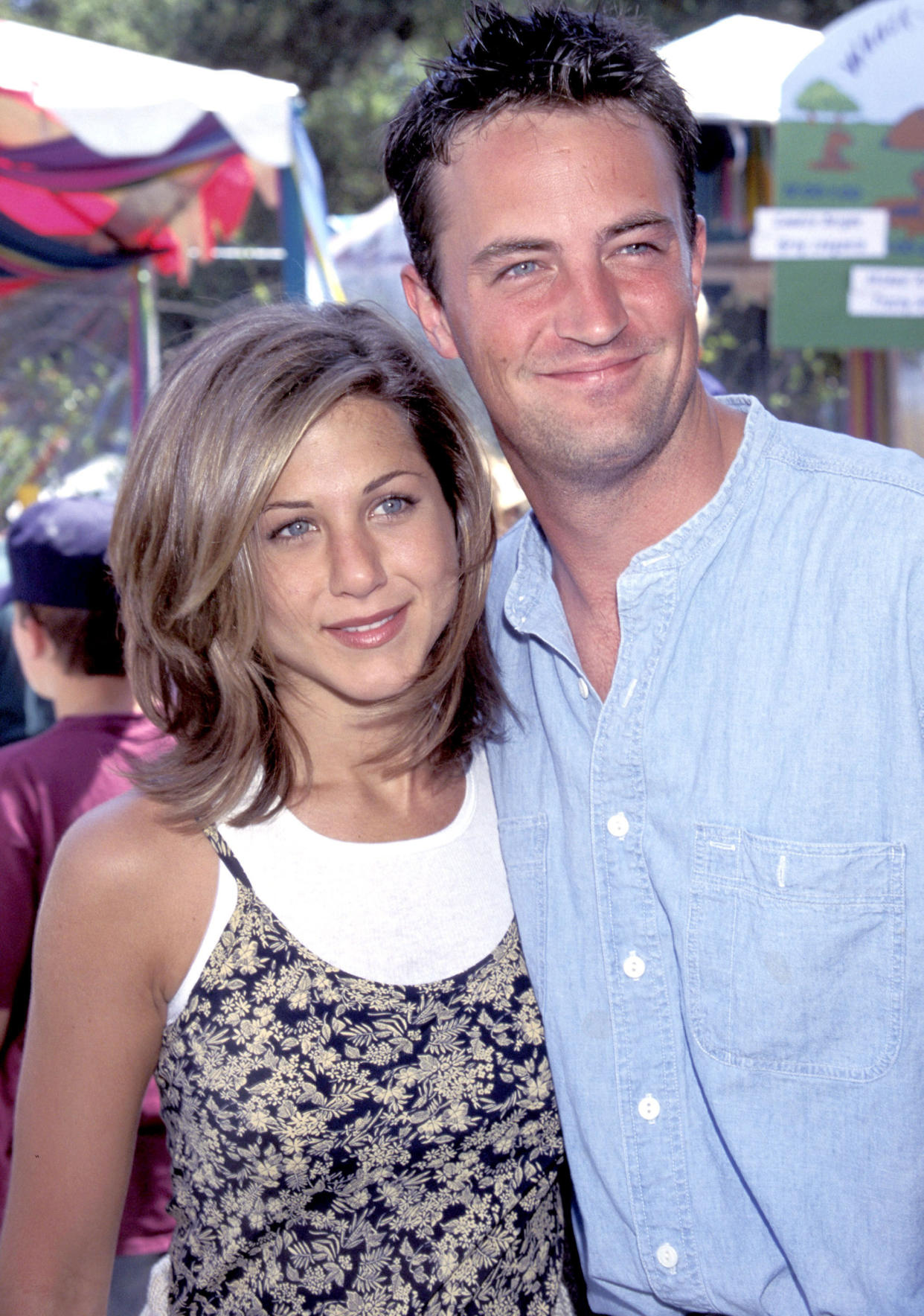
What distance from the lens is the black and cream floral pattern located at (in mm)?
1574

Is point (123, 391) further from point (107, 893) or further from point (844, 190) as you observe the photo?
point (107, 893)

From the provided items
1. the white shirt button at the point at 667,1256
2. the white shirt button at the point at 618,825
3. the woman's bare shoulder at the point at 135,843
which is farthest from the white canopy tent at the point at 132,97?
the white shirt button at the point at 667,1256

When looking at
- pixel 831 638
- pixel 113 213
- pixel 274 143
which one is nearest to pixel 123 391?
pixel 113 213

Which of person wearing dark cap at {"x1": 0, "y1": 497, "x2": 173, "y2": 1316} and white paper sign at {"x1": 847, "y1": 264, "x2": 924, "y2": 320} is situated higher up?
white paper sign at {"x1": 847, "y1": 264, "x2": 924, "y2": 320}

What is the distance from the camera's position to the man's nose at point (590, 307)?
1603mm

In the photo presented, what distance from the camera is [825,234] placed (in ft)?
12.3

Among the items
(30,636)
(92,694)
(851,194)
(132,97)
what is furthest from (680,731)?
(132,97)

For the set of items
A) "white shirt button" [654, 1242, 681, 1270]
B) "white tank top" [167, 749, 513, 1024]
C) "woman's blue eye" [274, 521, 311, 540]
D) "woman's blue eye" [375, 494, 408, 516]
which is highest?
"woman's blue eye" [375, 494, 408, 516]

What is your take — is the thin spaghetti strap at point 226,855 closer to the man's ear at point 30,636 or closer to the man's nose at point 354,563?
the man's nose at point 354,563

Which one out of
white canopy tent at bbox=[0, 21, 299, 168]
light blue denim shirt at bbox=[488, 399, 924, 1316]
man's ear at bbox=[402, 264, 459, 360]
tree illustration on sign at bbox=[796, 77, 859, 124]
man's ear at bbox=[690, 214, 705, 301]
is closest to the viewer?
light blue denim shirt at bbox=[488, 399, 924, 1316]

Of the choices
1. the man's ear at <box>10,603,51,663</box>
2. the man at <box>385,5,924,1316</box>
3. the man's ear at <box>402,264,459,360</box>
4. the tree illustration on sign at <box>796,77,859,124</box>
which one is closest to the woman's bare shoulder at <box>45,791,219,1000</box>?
the man at <box>385,5,924,1316</box>

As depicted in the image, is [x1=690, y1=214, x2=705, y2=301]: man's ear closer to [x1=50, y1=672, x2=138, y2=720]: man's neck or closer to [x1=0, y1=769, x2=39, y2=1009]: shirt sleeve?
[x1=50, y1=672, x2=138, y2=720]: man's neck

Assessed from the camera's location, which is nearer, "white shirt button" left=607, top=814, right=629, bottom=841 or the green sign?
"white shirt button" left=607, top=814, right=629, bottom=841

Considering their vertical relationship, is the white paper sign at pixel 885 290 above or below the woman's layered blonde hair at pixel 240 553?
above
